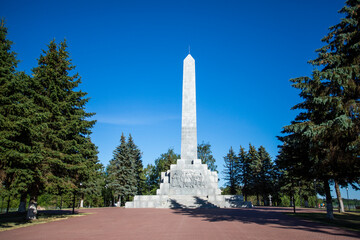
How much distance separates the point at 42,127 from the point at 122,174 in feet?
87.7

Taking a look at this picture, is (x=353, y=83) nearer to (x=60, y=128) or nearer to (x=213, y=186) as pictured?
(x=60, y=128)

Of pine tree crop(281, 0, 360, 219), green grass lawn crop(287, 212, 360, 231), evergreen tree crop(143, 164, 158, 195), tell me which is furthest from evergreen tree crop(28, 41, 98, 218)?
evergreen tree crop(143, 164, 158, 195)

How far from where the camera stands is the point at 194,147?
28.8 meters

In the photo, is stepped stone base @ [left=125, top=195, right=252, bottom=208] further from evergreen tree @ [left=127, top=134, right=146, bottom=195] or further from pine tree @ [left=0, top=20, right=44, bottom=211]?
evergreen tree @ [left=127, top=134, right=146, bottom=195]

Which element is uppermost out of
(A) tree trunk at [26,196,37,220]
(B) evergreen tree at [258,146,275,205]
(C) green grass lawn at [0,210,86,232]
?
(B) evergreen tree at [258,146,275,205]

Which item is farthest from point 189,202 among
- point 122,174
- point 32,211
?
point 122,174

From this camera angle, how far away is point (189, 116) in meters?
29.5

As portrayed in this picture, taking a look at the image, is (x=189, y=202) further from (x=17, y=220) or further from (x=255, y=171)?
(x=255, y=171)

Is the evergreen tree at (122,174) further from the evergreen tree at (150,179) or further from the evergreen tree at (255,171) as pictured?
the evergreen tree at (255,171)

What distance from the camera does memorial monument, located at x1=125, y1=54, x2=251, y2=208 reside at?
2384 cm

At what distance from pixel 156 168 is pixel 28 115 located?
150 ft

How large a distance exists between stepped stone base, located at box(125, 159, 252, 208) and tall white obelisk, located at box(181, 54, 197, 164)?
1.26 m

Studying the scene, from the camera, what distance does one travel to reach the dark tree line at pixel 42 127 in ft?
34.7

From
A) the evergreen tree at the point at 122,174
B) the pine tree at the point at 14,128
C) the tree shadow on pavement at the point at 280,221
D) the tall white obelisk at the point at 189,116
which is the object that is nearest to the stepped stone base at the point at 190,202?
the tall white obelisk at the point at 189,116
